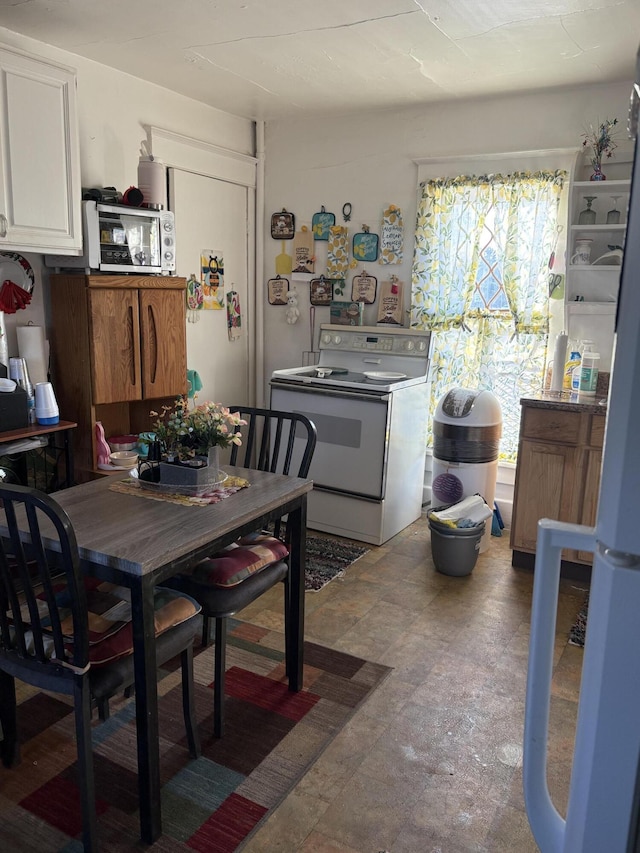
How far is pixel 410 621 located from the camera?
3051mm

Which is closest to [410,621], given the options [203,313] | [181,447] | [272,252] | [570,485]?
[570,485]

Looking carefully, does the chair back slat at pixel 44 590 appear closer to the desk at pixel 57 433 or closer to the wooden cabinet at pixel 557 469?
the desk at pixel 57 433

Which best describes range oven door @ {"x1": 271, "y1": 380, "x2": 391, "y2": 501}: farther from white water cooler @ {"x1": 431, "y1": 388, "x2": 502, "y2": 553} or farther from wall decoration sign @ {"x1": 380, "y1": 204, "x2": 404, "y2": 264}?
wall decoration sign @ {"x1": 380, "y1": 204, "x2": 404, "y2": 264}

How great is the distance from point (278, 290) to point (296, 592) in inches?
113

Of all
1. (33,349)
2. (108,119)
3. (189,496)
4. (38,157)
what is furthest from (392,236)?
(189,496)

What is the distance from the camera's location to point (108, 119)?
3639mm

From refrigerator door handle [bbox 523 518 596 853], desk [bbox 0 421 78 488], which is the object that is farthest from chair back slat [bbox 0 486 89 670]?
desk [bbox 0 421 78 488]

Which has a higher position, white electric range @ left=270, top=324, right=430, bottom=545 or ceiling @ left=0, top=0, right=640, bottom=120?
ceiling @ left=0, top=0, right=640, bottom=120

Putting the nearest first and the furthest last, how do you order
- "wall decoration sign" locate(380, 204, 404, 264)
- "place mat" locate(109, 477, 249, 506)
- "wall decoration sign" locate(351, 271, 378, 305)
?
"place mat" locate(109, 477, 249, 506), "wall decoration sign" locate(380, 204, 404, 264), "wall decoration sign" locate(351, 271, 378, 305)

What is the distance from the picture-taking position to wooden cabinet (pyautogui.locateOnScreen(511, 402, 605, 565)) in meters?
3.36

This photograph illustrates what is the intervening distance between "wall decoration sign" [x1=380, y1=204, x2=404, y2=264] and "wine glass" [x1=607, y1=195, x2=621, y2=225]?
1260 mm

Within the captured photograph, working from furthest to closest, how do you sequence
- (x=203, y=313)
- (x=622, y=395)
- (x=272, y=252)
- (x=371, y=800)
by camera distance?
(x=272, y=252) → (x=203, y=313) → (x=371, y=800) → (x=622, y=395)

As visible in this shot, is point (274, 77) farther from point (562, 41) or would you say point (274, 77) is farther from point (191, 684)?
point (191, 684)

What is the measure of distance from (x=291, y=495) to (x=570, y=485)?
5.93ft
